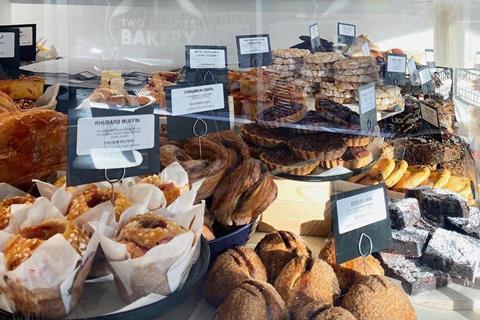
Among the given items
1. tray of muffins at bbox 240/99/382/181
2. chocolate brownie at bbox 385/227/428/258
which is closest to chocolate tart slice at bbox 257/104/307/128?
tray of muffins at bbox 240/99/382/181

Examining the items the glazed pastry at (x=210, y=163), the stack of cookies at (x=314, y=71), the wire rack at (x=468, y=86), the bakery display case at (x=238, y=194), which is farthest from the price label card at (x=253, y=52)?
the glazed pastry at (x=210, y=163)

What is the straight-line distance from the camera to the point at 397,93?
78.7 inches

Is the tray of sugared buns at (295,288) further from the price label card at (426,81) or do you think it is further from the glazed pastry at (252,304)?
the price label card at (426,81)

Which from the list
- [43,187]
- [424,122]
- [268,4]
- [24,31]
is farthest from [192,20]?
[43,187]

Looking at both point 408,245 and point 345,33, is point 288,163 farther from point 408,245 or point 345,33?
point 345,33

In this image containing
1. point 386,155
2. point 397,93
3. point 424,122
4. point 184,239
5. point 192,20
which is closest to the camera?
point 184,239

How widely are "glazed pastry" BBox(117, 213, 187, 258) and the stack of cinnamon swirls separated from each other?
26 cm

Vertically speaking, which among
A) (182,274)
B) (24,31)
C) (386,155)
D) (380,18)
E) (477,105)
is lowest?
(182,274)

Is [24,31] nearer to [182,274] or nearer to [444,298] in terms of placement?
[182,274]

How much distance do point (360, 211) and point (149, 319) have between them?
17.3 inches

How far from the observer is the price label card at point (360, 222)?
0.95 m

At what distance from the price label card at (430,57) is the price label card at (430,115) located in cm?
58

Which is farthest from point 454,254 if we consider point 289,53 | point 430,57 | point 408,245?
point 430,57

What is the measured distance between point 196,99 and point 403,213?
1.82ft
